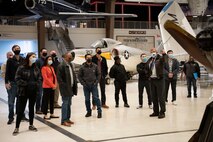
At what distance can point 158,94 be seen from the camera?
26.0 feet

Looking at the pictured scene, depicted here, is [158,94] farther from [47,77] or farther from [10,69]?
[10,69]

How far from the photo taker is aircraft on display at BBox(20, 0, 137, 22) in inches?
607

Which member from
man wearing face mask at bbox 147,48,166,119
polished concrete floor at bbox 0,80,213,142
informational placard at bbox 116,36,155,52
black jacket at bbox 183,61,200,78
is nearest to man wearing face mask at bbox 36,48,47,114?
polished concrete floor at bbox 0,80,213,142

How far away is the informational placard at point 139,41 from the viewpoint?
90.4 ft

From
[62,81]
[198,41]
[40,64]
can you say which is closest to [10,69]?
[62,81]

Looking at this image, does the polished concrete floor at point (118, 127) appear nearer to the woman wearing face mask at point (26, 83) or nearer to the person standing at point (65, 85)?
the person standing at point (65, 85)

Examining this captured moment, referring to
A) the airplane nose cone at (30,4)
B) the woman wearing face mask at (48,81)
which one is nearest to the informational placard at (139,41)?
the airplane nose cone at (30,4)

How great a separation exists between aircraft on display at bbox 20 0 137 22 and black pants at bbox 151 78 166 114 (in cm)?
876

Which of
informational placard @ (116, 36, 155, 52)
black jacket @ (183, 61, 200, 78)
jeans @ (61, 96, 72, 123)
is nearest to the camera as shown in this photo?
jeans @ (61, 96, 72, 123)

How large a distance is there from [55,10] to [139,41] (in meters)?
13.0

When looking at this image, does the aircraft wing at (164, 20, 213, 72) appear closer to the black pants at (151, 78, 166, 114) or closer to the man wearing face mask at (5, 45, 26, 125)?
the man wearing face mask at (5, 45, 26, 125)

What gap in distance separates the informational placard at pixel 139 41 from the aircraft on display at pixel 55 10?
9612 mm

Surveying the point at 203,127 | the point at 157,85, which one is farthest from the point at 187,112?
the point at 203,127

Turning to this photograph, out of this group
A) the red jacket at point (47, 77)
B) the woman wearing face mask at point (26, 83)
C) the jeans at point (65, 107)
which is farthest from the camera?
the red jacket at point (47, 77)
